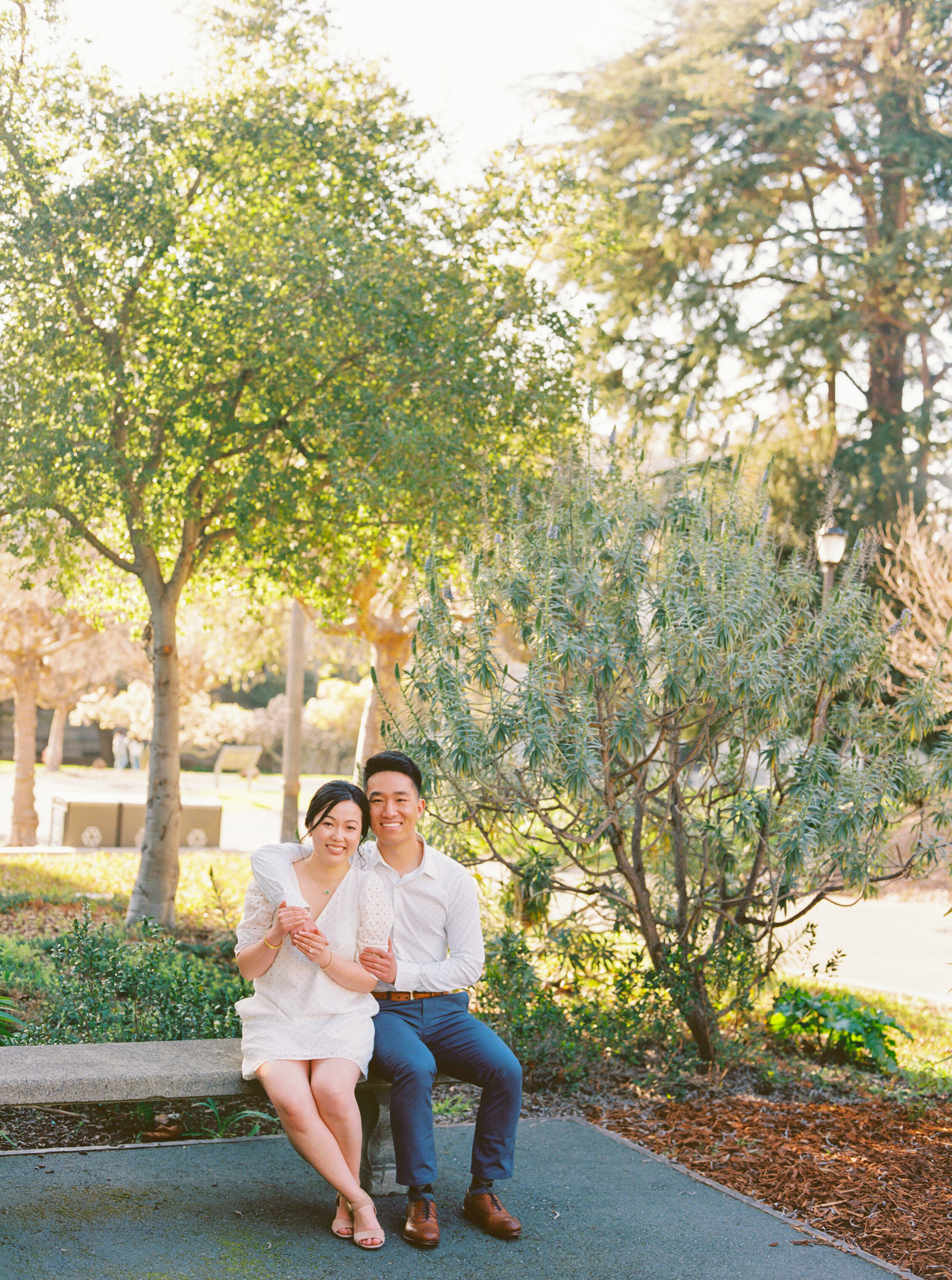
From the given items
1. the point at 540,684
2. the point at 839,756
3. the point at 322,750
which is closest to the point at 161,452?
the point at 540,684

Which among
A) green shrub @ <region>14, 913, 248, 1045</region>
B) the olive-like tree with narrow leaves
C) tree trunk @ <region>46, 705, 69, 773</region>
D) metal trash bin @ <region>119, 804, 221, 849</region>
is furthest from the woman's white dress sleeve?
tree trunk @ <region>46, 705, 69, 773</region>

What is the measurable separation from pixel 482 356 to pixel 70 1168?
6.58 m

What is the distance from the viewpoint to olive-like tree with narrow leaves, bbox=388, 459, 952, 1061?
555cm

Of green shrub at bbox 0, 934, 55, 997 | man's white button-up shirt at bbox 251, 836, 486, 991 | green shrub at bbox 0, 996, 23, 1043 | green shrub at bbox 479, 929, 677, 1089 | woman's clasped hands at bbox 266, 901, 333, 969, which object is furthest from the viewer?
green shrub at bbox 0, 934, 55, 997

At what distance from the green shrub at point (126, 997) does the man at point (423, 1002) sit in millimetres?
1391

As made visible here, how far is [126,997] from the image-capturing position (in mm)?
6270

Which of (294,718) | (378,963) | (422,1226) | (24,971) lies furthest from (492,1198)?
(294,718)

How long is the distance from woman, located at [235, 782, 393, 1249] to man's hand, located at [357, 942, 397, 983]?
1.1 inches

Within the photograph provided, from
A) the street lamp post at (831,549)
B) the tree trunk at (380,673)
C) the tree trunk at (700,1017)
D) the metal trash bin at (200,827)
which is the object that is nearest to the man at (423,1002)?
the tree trunk at (700,1017)

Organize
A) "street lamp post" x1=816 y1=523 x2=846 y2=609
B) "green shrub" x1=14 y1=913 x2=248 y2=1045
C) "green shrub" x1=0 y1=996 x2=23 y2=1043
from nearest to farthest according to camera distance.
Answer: "green shrub" x1=0 y1=996 x2=23 y2=1043
"green shrub" x1=14 y1=913 x2=248 y2=1045
"street lamp post" x1=816 y1=523 x2=846 y2=609

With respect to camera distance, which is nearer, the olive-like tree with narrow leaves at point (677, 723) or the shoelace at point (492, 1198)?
the shoelace at point (492, 1198)

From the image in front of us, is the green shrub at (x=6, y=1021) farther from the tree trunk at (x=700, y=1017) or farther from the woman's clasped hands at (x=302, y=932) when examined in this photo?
the tree trunk at (x=700, y=1017)

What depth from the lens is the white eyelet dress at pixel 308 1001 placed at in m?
3.79

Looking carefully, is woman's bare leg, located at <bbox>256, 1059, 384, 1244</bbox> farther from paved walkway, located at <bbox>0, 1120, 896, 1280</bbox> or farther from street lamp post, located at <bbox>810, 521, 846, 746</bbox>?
street lamp post, located at <bbox>810, 521, 846, 746</bbox>
